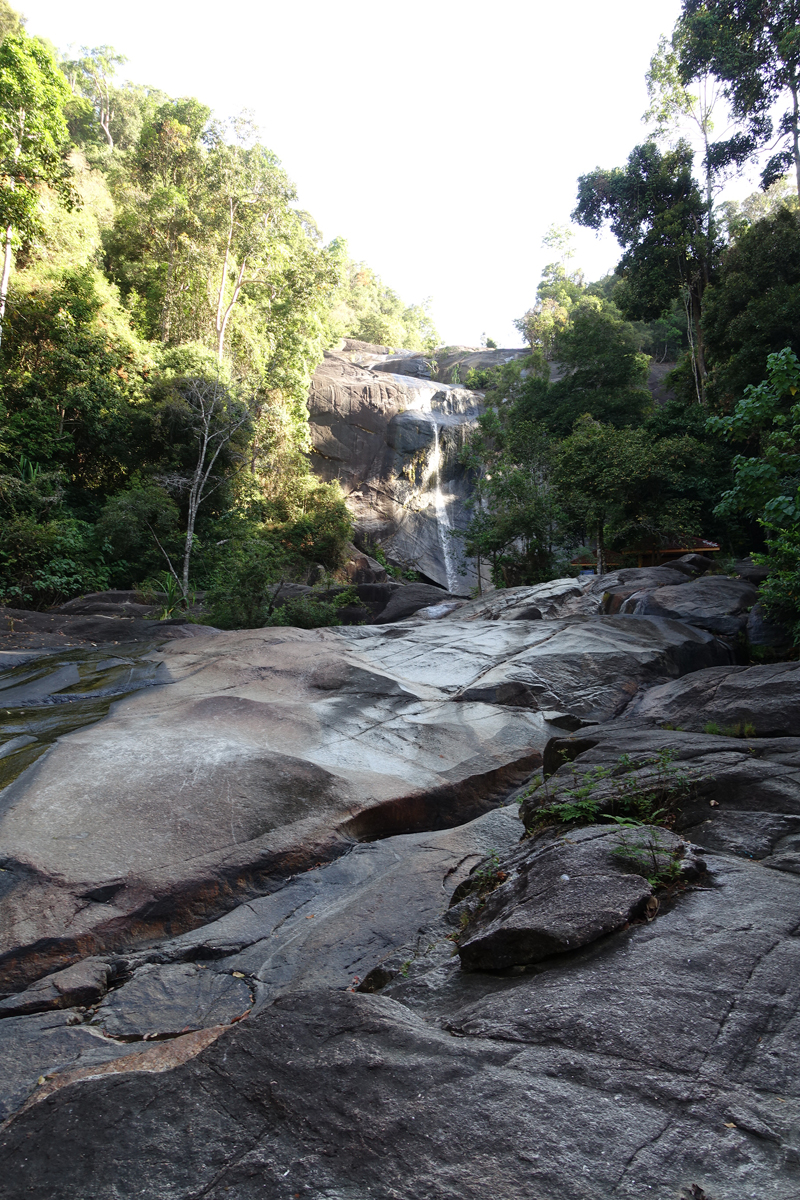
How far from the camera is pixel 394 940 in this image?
11.6ft

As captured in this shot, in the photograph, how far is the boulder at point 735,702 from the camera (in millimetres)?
5328

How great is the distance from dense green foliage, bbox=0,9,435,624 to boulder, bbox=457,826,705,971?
9950 mm

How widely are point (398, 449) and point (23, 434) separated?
15375mm

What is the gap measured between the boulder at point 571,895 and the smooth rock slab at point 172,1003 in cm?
119

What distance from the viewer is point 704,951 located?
2416mm

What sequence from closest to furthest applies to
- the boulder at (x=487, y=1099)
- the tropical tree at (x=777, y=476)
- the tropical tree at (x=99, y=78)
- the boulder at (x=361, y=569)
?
the boulder at (x=487, y=1099) → the tropical tree at (x=777, y=476) → the boulder at (x=361, y=569) → the tropical tree at (x=99, y=78)

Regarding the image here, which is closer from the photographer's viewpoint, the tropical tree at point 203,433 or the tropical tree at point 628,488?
the tropical tree at point 628,488

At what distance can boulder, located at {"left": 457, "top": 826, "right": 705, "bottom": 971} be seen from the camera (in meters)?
2.65

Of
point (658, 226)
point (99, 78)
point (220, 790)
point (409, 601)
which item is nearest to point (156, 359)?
point (409, 601)

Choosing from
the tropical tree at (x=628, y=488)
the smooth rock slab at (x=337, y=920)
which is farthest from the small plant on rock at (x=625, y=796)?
the tropical tree at (x=628, y=488)

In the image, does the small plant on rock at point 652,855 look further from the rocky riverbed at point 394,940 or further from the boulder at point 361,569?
the boulder at point 361,569

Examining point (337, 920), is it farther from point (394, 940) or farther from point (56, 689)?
point (56, 689)

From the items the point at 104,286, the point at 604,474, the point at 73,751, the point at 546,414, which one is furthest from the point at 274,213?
the point at 73,751

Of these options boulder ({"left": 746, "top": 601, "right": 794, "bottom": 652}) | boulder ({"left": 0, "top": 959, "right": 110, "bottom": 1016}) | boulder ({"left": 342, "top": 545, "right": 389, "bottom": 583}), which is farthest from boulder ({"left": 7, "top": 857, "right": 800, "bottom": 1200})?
boulder ({"left": 342, "top": 545, "right": 389, "bottom": 583})
